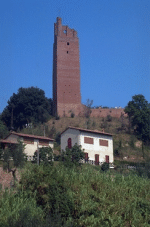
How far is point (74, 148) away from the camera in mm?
26781

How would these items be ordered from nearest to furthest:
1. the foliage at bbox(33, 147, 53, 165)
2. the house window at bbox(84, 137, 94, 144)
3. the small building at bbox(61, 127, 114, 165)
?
the foliage at bbox(33, 147, 53, 165) < the small building at bbox(61, 127, 114, 165) < the house window at bbox(84, 137, 94, 144)

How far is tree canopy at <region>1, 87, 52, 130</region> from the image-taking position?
4209 cm

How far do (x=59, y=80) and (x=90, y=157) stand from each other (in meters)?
18.7

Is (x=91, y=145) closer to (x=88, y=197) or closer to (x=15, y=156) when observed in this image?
(x=15, y=156)

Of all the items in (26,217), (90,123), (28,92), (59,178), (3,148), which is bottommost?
(26,217)

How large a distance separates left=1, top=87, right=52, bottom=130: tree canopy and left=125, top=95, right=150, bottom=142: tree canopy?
960cm

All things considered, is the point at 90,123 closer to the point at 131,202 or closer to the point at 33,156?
the point at 33,156

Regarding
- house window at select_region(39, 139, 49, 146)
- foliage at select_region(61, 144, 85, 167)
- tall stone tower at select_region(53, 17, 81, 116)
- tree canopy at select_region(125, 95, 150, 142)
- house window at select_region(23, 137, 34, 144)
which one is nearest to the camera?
foliage at select_region(61, 144, 85, 167)

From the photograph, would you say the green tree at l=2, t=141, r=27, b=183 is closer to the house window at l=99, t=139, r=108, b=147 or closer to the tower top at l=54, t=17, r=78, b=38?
the house window at l=99, t=139, r=108, b=147

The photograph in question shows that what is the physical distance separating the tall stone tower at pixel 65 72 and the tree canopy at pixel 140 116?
838cm

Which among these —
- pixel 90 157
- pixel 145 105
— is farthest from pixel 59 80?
pixel 90 157

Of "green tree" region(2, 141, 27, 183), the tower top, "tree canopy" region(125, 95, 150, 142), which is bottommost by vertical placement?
"green tree" region(2, 141, 27, 183)

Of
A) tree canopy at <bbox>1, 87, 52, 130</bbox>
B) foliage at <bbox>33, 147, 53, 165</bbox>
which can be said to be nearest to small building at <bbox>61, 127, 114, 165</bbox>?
A: foliage at <bbox>33, 147, 53, 165</bbox>

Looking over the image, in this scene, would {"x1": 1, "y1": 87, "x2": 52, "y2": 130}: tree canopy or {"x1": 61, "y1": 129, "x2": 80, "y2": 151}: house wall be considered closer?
{"x1": 61, "y1": 129, "x2": 80, "y2": 151}: house wall
